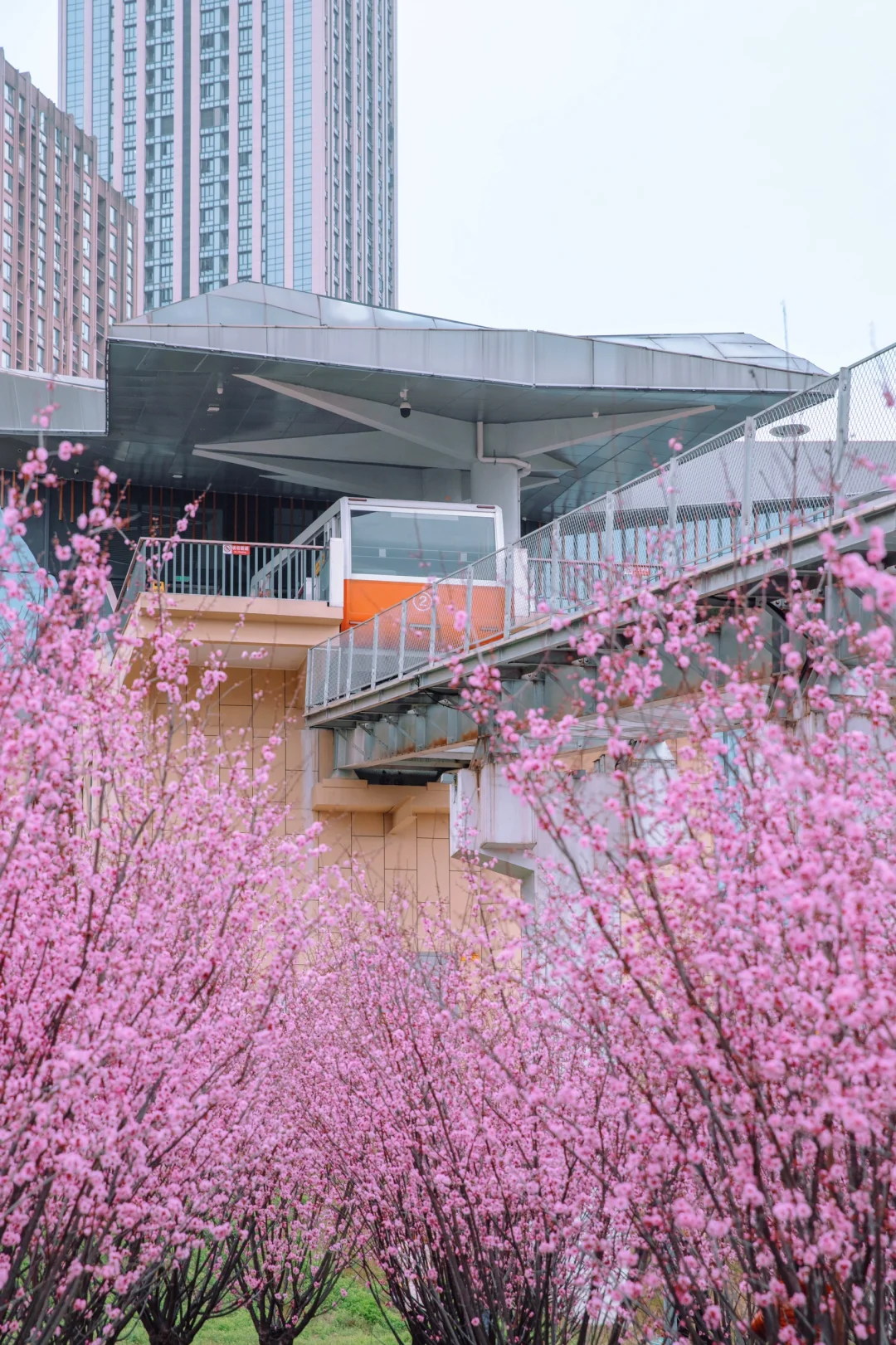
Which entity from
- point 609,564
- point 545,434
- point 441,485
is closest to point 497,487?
point 545,434

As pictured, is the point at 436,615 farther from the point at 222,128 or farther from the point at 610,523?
the point at 222,128

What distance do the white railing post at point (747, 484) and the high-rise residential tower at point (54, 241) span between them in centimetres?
10110

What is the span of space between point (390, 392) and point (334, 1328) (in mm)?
17133

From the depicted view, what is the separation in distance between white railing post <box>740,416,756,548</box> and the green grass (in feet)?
26.0

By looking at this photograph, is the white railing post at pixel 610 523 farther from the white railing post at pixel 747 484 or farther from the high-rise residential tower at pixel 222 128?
the high-rise residential tower at pixel 222 128

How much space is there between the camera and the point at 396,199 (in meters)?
156

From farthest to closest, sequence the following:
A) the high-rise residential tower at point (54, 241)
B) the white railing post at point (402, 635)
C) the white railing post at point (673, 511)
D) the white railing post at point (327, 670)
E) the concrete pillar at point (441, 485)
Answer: the high-rise residential tower at point (54, 241) → the concrete pillar at point (441, 485) → the white railing post at point (327, 670) → the white railing post at point (402, 635) → the white railing post at point (673, 511)

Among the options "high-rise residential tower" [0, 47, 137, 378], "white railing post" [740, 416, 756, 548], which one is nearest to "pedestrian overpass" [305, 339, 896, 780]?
"white railing post" [740, 416, 756, 548]

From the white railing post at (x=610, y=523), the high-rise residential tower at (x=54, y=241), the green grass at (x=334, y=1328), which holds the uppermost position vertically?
the high-rise residential tower at (x=54, y=241)

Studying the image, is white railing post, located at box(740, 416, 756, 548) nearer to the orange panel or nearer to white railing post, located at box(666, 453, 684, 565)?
white railing post, located at box(666, 453, 684, 565)

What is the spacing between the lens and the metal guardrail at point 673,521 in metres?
10.5

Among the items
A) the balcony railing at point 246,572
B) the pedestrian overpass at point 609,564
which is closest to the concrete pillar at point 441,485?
the balcony railing at point 246,572

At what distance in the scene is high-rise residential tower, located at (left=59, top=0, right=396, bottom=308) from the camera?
134 metres

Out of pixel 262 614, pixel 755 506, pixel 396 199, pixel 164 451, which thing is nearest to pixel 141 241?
pixel 396 199
